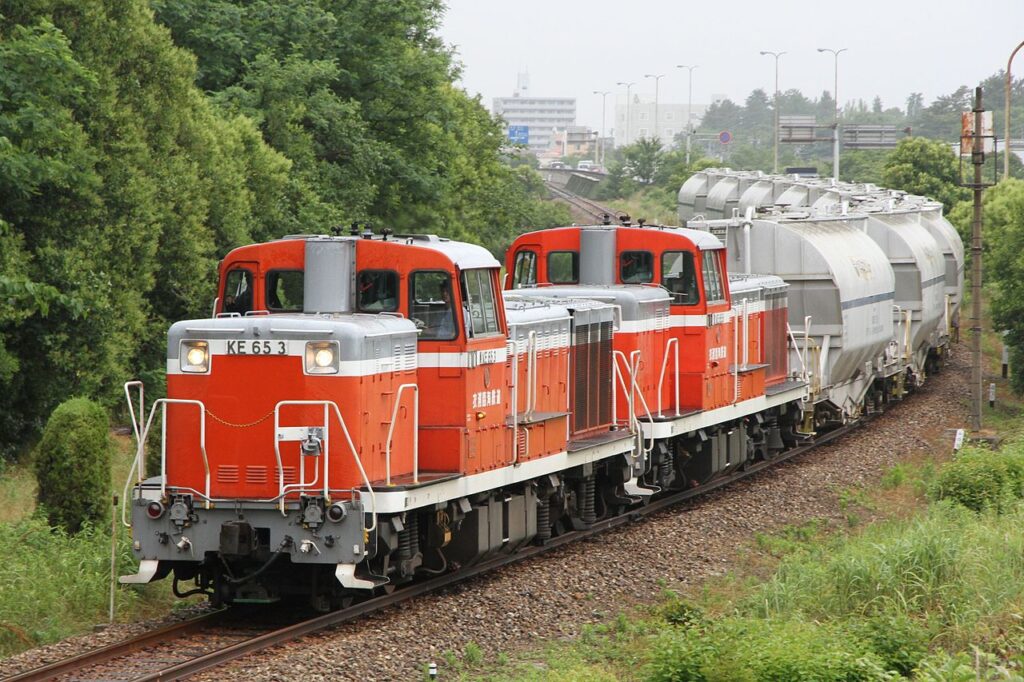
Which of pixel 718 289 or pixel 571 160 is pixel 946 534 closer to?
pixel 718 289

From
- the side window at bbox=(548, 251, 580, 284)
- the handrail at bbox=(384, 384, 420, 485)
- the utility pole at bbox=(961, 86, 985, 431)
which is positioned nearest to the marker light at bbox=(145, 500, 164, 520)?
the handrail at bbox=(384, 384, 420, 485)

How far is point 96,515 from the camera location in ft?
56.0

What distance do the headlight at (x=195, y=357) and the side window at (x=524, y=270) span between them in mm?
8038

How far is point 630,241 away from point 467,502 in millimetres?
6831

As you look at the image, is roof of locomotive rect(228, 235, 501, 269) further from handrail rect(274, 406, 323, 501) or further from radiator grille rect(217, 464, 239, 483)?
radiator grille rect(217, 464, 239, 483)

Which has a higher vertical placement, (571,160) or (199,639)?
(571,160)

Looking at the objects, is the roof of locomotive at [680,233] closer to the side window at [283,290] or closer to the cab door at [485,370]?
the cab door at [485,370]

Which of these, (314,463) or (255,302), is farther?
(255,302)

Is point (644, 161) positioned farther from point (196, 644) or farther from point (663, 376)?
point (196, 644)

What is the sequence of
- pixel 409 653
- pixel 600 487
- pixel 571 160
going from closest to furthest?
pixel 409 653
pixel 600 487
pixel 571 160

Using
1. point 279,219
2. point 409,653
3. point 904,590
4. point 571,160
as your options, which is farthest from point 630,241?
point 571,160

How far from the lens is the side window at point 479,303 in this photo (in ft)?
45.0

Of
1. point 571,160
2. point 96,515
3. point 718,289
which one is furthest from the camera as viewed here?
point 571,160

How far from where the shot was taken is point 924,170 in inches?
2785
